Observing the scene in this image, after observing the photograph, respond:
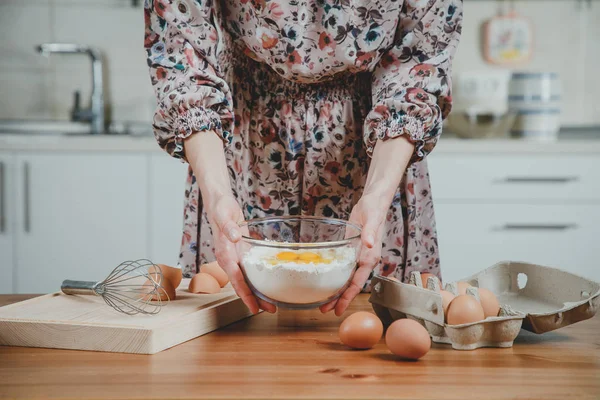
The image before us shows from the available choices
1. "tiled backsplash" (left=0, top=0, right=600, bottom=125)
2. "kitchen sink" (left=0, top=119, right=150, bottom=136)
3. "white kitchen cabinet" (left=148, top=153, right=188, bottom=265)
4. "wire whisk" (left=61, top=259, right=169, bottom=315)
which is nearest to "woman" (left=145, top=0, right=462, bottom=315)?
"wire whisk" (left=61, top=259, right=169, bottom=315)

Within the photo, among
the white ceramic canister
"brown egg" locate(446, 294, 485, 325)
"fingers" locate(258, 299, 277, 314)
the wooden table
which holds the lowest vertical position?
the wooden table

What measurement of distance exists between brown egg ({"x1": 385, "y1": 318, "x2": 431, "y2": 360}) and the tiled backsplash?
2342 mm

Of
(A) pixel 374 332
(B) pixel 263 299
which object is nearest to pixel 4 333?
(B) pixel 263 299

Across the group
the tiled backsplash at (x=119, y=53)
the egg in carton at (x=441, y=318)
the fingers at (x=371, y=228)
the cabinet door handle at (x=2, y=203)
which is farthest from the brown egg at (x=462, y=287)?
the tiled backsplash at (x=119, y=53)

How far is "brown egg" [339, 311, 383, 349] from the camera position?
2.65 ft

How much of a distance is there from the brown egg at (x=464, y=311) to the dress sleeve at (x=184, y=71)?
493mm

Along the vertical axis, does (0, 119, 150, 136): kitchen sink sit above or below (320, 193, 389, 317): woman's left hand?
Result: above

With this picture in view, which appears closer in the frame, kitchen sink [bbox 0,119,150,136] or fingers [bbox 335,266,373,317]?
fingers [bbox 335,266,373,317]

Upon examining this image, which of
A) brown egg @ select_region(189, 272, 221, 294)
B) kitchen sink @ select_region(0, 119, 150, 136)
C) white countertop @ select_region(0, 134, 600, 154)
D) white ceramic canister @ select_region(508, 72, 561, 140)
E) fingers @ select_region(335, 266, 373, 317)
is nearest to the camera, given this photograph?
fingers @ select_region(335, 266, 373, 317)

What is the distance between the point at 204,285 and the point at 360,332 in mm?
310

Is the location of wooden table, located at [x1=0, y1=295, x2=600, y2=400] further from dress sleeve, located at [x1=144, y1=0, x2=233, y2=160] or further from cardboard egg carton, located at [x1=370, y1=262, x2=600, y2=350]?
dress sleeve, located at [x1=144, y1=0, x2=233, y2=160]

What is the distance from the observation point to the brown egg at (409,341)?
760mm

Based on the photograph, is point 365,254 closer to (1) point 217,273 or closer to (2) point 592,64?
(1) point 217,273

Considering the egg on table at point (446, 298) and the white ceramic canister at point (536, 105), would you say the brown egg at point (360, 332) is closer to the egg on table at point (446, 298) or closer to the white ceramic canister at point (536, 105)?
the egg on table at point (446, 298)
